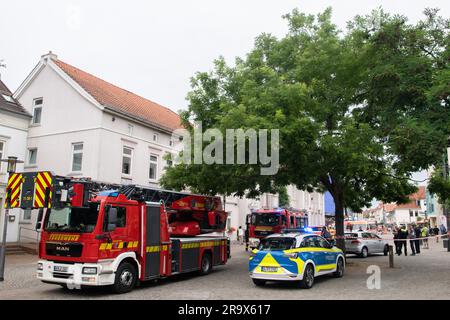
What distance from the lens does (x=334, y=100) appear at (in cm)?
1673

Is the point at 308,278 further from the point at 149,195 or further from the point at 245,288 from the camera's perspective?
the point at 149,195

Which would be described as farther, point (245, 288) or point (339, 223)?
point (339, 223)

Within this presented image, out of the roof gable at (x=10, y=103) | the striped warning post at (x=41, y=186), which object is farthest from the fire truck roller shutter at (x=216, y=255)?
the roof gable at (x=10, y=103)

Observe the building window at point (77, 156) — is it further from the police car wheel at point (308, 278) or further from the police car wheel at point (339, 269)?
the police car wheel at point (308, 278)

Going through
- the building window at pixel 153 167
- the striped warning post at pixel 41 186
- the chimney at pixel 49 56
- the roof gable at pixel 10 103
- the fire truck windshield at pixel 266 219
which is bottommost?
the fire truck windshield at pixel 266 219

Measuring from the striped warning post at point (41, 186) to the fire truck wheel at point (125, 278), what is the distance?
2.73m

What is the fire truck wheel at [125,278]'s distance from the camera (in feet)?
38.1

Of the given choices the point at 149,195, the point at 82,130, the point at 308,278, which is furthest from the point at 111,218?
the point at 82,130

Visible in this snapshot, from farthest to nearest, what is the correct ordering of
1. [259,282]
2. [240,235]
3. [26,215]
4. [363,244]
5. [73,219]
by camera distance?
[240,235] < [26,215] < [363,244] < [259,282] < [73,219]

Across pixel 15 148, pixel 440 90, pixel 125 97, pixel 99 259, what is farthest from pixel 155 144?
pixel 440 90
